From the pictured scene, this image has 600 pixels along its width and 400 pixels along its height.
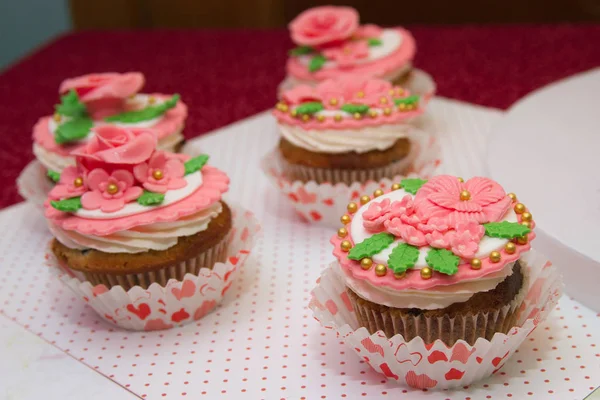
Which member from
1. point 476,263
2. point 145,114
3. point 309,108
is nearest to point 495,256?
A: point 476,263

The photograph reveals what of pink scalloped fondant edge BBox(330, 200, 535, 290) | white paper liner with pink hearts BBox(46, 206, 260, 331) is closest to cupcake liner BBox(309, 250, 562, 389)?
pink scalloped fondant edge BBox(330, 200, 535, 290)

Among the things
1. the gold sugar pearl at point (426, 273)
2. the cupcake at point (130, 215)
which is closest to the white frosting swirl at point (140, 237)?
the cupcake at point (130, 215)

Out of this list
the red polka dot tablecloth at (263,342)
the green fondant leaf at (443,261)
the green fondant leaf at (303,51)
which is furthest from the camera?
the green fondant leaf at (303,51)

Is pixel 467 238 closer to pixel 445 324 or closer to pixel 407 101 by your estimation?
pixel 445 324

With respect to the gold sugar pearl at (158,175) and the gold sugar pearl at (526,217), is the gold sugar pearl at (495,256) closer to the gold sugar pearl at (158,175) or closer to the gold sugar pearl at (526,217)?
the gold sugar pearl at (526,217)

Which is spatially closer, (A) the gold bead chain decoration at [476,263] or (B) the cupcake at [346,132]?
(A) the gold bead chain decoration at [476,263]
